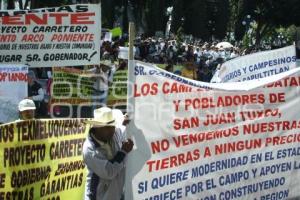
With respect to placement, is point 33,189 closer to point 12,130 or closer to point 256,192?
point 12,130

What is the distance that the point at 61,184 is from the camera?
6402mm

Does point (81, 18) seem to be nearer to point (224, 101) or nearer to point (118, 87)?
point (118, 87)

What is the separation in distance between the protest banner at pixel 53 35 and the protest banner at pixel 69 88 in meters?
1.38

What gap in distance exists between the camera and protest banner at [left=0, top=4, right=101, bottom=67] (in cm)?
1277

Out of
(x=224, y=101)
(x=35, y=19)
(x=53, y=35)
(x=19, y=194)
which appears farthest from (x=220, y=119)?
(x=35, y=19)

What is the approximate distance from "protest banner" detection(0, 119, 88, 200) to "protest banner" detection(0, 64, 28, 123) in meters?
6.83

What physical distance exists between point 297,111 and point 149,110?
187cm

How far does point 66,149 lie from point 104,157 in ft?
3.40

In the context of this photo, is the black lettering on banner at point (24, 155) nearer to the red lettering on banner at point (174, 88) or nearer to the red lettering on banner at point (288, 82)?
the red lettering on banner at point (174, 88)

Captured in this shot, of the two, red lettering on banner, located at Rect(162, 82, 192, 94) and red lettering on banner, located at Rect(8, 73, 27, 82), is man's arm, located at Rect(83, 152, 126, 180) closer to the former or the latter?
red lettering on banner, located at Rect(162, 82, 192, 94)

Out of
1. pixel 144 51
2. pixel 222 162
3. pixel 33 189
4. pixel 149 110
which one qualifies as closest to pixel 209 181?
pixel 222 162

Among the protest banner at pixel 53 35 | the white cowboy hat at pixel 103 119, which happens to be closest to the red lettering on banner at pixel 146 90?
the white cowboy hat at pixel 103 119

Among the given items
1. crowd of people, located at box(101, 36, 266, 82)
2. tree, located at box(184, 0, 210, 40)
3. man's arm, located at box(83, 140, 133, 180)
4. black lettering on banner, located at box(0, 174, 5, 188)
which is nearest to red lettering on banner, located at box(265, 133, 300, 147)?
man's arm, located at box(83, 140, 133, 180)

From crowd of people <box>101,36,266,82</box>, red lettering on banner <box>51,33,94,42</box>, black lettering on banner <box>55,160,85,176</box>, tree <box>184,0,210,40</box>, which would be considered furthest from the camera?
tree <box>184,0,210,40</box>
